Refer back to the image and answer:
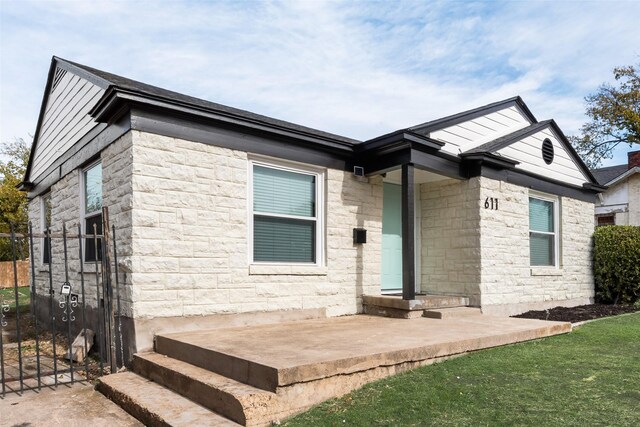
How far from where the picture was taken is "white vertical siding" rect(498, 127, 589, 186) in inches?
358

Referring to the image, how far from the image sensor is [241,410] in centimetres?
324

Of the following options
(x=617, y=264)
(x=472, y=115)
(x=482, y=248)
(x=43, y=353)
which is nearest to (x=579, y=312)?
(x=617, y=264)

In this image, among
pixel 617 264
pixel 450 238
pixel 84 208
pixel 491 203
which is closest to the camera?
pixel 84 208

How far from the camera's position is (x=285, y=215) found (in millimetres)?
6812

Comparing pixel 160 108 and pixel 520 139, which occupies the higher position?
pixel 520 139

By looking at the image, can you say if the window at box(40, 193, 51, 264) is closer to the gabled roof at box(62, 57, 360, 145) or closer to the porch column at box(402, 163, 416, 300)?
the gabled roof at box(62, 57, 360, 145)

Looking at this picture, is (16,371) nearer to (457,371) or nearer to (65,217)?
(65,217)

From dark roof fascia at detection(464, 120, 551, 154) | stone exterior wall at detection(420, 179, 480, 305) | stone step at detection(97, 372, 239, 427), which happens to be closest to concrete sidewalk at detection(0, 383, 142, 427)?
stone step at detection(97, 372, 239, 427)

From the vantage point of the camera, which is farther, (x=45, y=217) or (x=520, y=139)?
(x=45, y=217)

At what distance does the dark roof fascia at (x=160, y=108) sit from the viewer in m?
5.35

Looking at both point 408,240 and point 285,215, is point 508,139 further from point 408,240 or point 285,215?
point 285,215

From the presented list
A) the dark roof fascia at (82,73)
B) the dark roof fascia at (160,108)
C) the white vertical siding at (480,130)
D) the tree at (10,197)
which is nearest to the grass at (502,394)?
the dark roof fascia at (160,108)

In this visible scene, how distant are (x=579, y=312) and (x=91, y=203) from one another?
9242 millimetres

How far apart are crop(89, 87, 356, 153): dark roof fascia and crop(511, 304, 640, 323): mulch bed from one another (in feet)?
17.9
